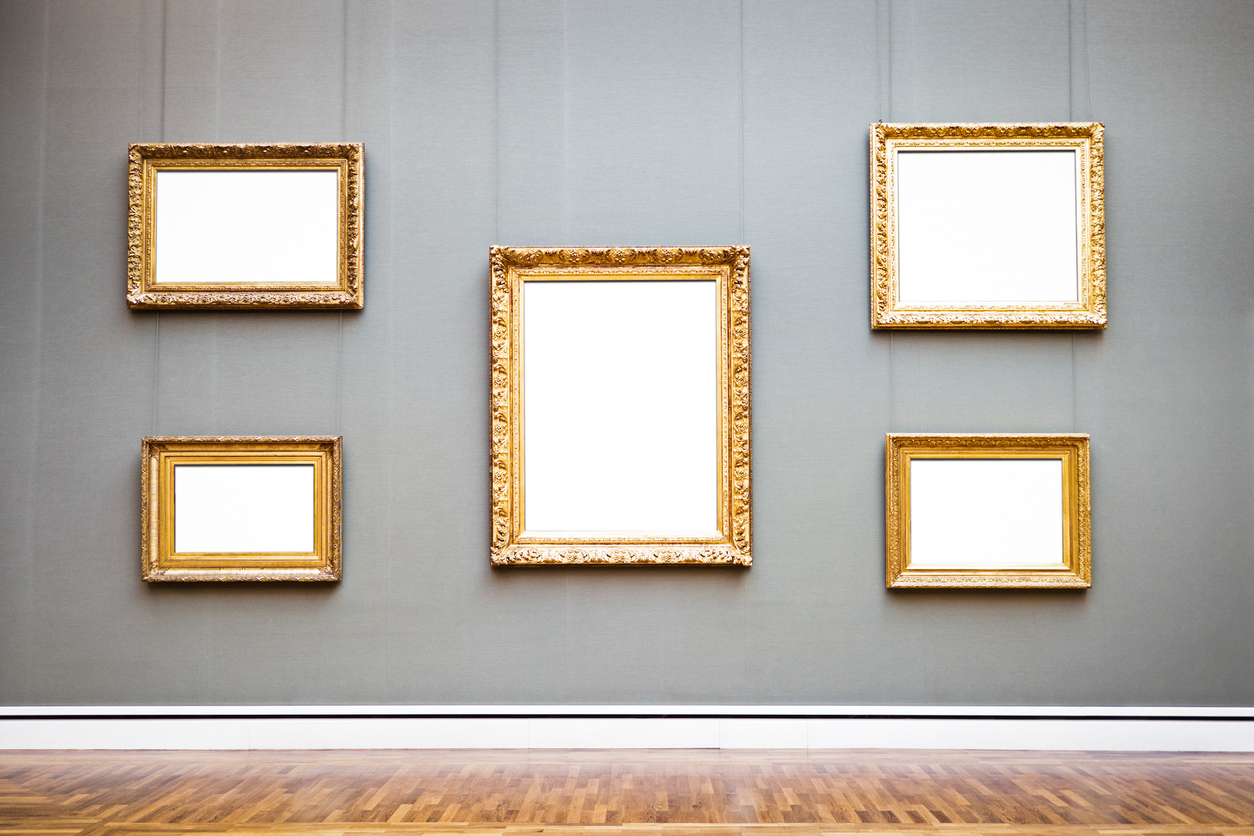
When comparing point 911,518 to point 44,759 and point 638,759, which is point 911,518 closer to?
point 638,759

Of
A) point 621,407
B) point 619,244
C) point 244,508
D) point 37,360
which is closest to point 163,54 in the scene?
point 37,360

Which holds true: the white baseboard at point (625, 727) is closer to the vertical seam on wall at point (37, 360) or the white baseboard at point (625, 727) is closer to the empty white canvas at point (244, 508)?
the vertical seam on wall at point (37, 360)

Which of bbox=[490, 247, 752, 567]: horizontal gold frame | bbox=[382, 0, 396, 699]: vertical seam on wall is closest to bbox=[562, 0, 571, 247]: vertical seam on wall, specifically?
bbox=[490, 247, 752, 567]: horizontal gold frame

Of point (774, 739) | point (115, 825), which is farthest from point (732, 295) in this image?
point (115, 825)

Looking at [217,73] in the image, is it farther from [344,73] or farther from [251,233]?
[251,233]

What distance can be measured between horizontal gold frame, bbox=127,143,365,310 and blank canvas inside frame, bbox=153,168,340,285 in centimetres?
3

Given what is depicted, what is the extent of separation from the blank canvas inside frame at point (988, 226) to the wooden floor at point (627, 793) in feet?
6.23

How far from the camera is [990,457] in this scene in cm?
377

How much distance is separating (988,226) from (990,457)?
969 mm

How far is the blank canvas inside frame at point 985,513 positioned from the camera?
377 centimetres

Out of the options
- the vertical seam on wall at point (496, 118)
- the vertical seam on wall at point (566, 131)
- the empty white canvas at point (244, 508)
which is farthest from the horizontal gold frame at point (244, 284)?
the vertical seam on wall at point (566, 131)

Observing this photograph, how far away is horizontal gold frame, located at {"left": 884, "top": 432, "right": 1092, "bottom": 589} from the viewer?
3744 millimetres

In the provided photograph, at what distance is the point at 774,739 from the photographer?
376 cm

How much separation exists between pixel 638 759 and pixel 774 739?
0.58 m
